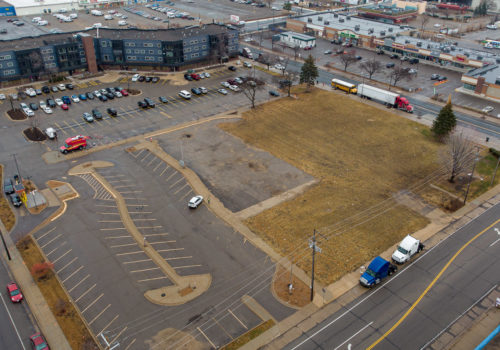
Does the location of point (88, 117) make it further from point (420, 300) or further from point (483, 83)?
point (483, 83)

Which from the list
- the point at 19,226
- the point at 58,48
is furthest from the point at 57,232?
the point at 58,48

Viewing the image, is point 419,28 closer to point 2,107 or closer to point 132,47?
point 132,47

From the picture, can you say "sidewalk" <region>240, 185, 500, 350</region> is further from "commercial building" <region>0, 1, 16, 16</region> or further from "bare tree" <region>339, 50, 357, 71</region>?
"commercial building" <region>0, 1, 16, 16</region>

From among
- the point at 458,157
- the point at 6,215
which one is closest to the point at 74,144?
the point at 6,215

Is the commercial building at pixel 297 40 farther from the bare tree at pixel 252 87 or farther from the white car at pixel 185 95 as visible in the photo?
the white car at pixel 185 95

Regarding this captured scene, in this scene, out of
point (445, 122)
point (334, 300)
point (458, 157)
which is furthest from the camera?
point (445, 122)
